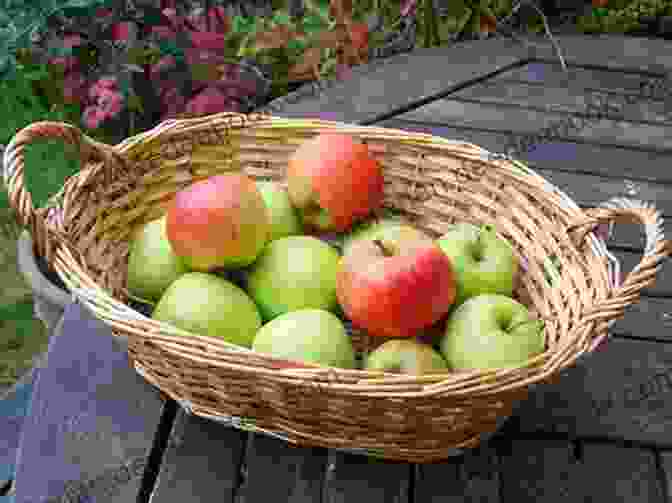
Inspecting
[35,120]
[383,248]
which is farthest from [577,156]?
[35,120]

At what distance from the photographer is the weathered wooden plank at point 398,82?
1440mm

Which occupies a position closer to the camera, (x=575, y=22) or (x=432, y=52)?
(x=432, y=52)

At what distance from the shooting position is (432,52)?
1.66 m

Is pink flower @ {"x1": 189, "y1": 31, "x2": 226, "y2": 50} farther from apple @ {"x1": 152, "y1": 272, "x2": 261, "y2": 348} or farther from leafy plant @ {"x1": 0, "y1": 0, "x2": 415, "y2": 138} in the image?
apple @ {"x1": 152, "y1": 272, "x2": 261, "y2": 348}

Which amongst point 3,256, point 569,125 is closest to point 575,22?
point 569,125

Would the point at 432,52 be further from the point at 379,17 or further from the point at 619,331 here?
the point at 619,331

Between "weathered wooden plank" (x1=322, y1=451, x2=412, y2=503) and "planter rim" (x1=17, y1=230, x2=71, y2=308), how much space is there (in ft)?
2.83

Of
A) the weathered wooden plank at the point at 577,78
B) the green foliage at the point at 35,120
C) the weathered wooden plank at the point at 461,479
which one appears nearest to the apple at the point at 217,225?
the weathered wooden plank at the point at 461,479

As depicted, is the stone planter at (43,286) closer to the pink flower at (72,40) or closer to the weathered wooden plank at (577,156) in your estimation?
the pink flower at (72,40)

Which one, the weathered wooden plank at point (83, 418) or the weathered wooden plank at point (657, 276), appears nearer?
the weathered wooden plank at point (83, 418)

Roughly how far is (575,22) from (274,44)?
0.81 metres

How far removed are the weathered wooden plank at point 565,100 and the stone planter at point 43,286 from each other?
872 millimetres

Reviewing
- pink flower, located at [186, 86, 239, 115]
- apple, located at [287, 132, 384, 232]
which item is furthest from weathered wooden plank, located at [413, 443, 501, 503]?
pink flower, located at [186, 86, 239, 115]

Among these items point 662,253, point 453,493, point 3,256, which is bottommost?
point 3,256
